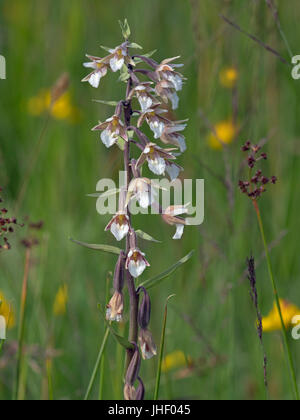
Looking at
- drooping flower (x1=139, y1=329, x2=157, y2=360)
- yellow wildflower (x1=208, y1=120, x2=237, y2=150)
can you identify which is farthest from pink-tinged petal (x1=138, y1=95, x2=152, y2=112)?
yellow wildflower (x1=208, y1=120, x2=237, y2=150)

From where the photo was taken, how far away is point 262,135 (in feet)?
11.8

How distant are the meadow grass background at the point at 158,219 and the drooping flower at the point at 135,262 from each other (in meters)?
0.52

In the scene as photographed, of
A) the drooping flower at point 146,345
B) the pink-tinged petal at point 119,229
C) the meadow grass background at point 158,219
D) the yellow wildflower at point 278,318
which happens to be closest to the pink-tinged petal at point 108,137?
the pink-tinged petal at point 119,229

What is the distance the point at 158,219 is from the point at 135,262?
2144 mm

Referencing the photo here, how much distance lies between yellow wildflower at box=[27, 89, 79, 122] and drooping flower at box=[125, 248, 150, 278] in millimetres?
2753

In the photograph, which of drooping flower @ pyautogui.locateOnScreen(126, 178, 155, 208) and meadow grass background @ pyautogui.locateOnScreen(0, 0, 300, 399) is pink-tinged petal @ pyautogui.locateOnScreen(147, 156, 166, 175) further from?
meadow grass background @ pyautogui.locateOnScreen(0, 0, 300, 399)

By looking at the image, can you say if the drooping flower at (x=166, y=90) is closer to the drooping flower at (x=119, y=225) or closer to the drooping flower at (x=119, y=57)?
the drooping flower at (x=119, y=57)

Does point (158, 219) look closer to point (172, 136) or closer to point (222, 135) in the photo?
point (222, 135)

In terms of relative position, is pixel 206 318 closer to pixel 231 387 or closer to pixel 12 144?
pixel 231 387

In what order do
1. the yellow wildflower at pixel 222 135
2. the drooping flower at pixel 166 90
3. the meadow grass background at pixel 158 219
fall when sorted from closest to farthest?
the drooping flower at pixel 166 90 < the meadow grass background at pixel 158 219 < the yellow wildflower at pixel 222 135

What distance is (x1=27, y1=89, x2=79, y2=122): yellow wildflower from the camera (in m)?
4.25

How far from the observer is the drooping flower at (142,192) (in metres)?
1.53

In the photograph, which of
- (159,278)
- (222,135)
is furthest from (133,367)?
(222,135)
